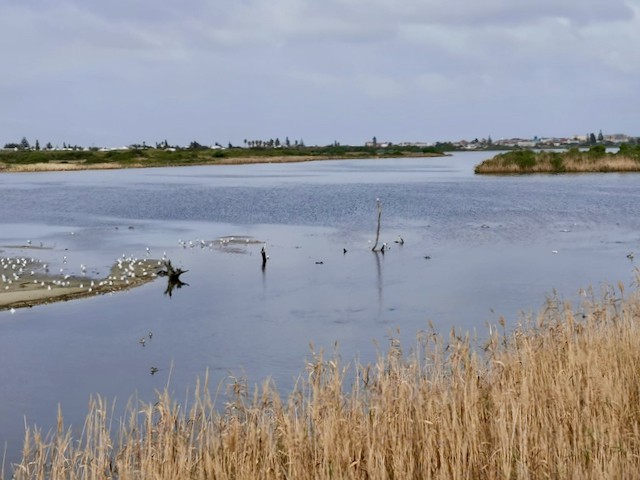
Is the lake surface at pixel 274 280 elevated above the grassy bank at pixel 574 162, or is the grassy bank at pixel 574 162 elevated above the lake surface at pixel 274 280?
the grassy bank at pixel 574 162

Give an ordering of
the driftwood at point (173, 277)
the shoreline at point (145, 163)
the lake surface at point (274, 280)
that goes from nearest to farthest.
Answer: the lake surface at point (274, 280), the driftwood at point (173, 277), the shoreline at point (145, 163)

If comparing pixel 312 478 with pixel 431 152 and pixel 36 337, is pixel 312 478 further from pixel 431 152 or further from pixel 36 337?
pixel 431 152

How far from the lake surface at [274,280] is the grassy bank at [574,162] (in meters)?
25.2

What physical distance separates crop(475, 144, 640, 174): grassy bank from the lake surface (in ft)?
82.7

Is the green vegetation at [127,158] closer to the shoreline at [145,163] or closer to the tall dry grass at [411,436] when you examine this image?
the shoreline at [145,163]

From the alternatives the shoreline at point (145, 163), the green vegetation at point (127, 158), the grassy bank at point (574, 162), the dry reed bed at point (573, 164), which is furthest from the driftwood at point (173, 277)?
the green vegetation at point (127, 158)

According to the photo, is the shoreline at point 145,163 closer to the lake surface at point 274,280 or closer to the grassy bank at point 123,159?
the grassy bank at point 123,159

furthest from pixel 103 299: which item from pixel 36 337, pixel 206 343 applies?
pixel 206 343

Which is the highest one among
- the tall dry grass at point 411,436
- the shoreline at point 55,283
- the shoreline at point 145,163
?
the shoreline at point 145,163

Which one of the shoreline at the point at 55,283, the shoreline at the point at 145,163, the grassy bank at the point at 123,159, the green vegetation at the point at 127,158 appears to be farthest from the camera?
the green vegetation at the point at 127,158

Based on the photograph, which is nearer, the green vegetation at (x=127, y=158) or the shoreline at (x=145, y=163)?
the shoreline at (x=145, y=163)

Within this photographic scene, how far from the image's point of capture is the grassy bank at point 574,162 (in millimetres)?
76562

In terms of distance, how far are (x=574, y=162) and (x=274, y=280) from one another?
60112 millimetres

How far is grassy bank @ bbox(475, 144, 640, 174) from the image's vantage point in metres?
76.6
